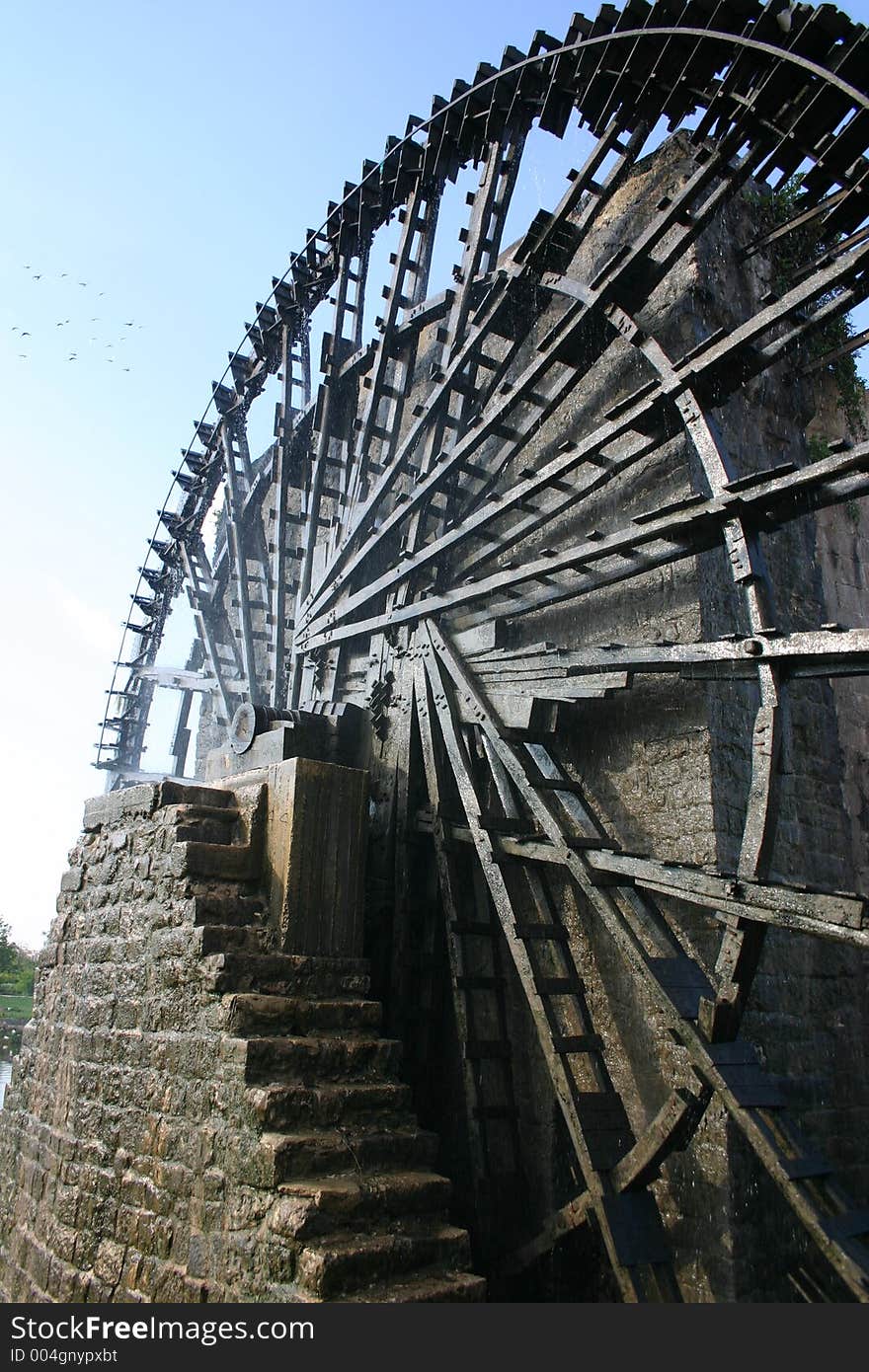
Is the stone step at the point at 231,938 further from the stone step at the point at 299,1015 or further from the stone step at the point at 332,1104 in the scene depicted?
the stone step at the point at 332,1104

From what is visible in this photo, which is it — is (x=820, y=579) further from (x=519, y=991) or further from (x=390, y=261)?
(x=390, y=261)

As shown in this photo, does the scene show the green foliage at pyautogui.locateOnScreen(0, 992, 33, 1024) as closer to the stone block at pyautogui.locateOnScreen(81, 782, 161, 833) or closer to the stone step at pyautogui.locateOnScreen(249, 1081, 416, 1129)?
the stone block at pyautogui.locateOnScreen(81, 782, 161, 833)

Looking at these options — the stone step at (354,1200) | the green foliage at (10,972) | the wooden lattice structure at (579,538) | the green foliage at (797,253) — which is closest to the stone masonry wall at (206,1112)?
the stone step at (354,1200)

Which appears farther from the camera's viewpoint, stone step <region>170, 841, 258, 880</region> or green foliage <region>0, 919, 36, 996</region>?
green foliage <region>0, 919, 36, 996</region>

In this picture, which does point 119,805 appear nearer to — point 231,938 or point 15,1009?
point 231,938

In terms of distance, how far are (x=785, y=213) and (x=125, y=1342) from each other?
700cm

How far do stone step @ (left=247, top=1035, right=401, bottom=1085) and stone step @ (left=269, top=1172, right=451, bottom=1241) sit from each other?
456mm

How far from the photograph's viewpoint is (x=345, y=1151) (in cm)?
383

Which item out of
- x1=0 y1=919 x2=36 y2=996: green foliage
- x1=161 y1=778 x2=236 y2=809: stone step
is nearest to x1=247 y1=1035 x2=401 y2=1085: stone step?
x1=161 y1=778 x2=236 y2=809: stone step

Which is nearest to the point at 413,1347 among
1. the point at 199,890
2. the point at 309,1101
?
the point at 309,1101

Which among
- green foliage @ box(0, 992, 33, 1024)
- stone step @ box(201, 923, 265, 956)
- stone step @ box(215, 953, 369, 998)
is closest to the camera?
stone step @ box(215, 953, 369, 998)

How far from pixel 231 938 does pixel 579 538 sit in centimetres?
299

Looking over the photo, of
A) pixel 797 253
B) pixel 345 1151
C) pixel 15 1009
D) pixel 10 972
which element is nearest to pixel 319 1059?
pixel 345 1151

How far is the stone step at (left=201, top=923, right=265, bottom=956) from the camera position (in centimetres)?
442
